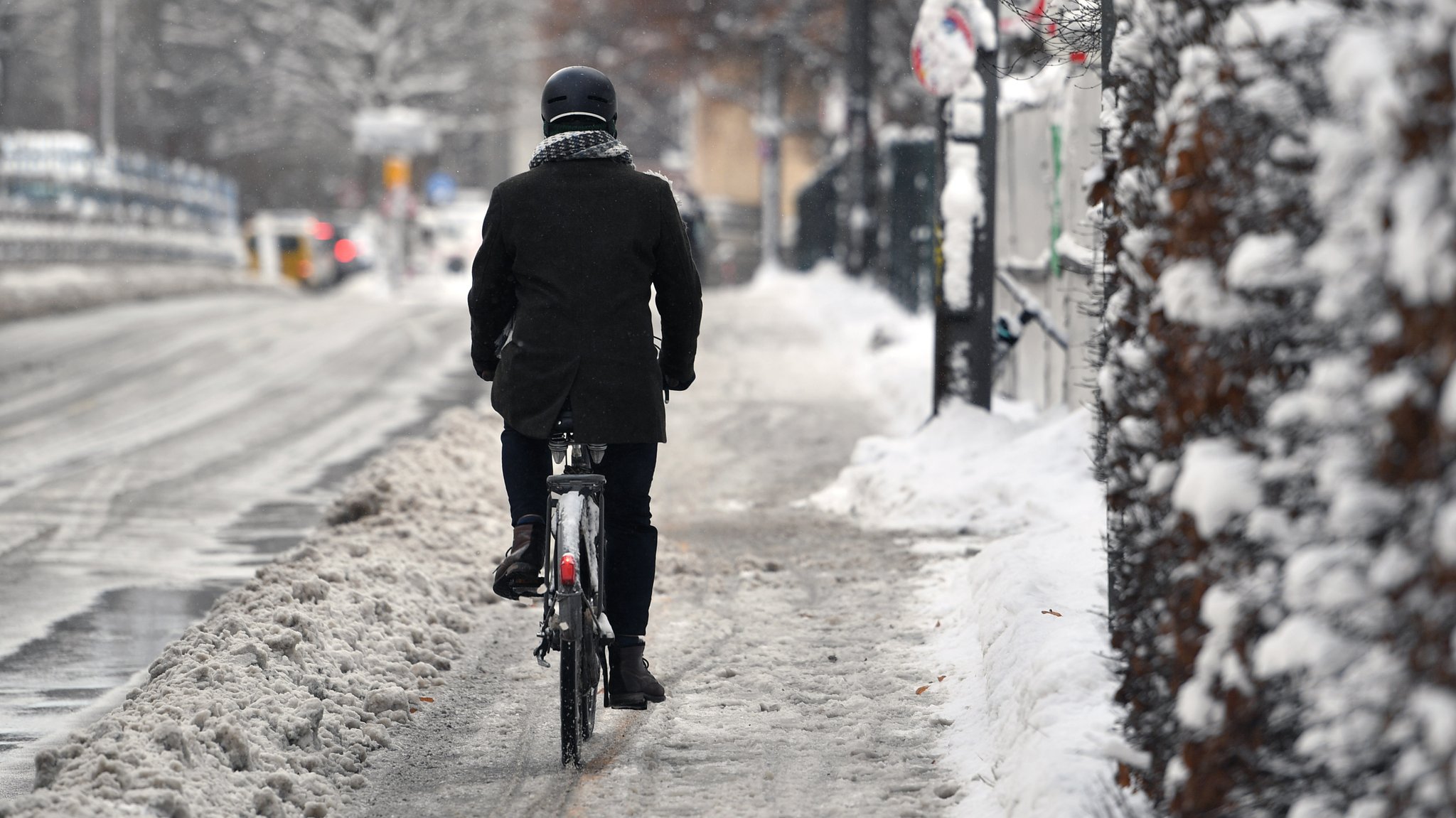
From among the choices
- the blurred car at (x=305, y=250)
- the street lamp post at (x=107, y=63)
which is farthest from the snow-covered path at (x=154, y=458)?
the street lamp post at (x=107, y=63)

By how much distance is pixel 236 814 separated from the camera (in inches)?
172

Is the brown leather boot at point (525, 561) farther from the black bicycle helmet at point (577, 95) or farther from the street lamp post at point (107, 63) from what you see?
the street lamp post at point (107, 63)

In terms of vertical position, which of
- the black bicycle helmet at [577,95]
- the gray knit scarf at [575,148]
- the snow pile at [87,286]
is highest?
the black bicycle helmet at [577,95]

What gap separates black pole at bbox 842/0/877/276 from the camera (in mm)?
24562

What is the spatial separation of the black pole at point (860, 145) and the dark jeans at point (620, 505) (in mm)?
19724

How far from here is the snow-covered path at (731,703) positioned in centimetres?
484

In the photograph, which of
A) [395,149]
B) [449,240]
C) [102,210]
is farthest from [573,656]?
[449,240]

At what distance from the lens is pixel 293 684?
535 centimetres

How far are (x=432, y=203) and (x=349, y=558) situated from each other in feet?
143

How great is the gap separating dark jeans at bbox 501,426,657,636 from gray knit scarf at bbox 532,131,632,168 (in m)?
0.79

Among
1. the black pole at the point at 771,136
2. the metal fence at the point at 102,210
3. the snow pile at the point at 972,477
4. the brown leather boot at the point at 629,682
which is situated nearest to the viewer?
the brown leather boot at the point at 629,682

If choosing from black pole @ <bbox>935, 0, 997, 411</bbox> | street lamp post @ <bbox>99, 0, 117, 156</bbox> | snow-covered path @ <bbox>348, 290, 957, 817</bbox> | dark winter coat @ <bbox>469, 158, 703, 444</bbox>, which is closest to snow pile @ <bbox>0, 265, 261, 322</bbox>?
street lamp post @ <bbox>99, 0, 117, 156</bbox>

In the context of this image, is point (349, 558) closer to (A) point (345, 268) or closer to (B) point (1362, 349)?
(B) point (1362, 349)

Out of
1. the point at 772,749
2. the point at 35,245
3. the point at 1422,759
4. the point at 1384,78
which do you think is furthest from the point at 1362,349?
the point at 35,245
